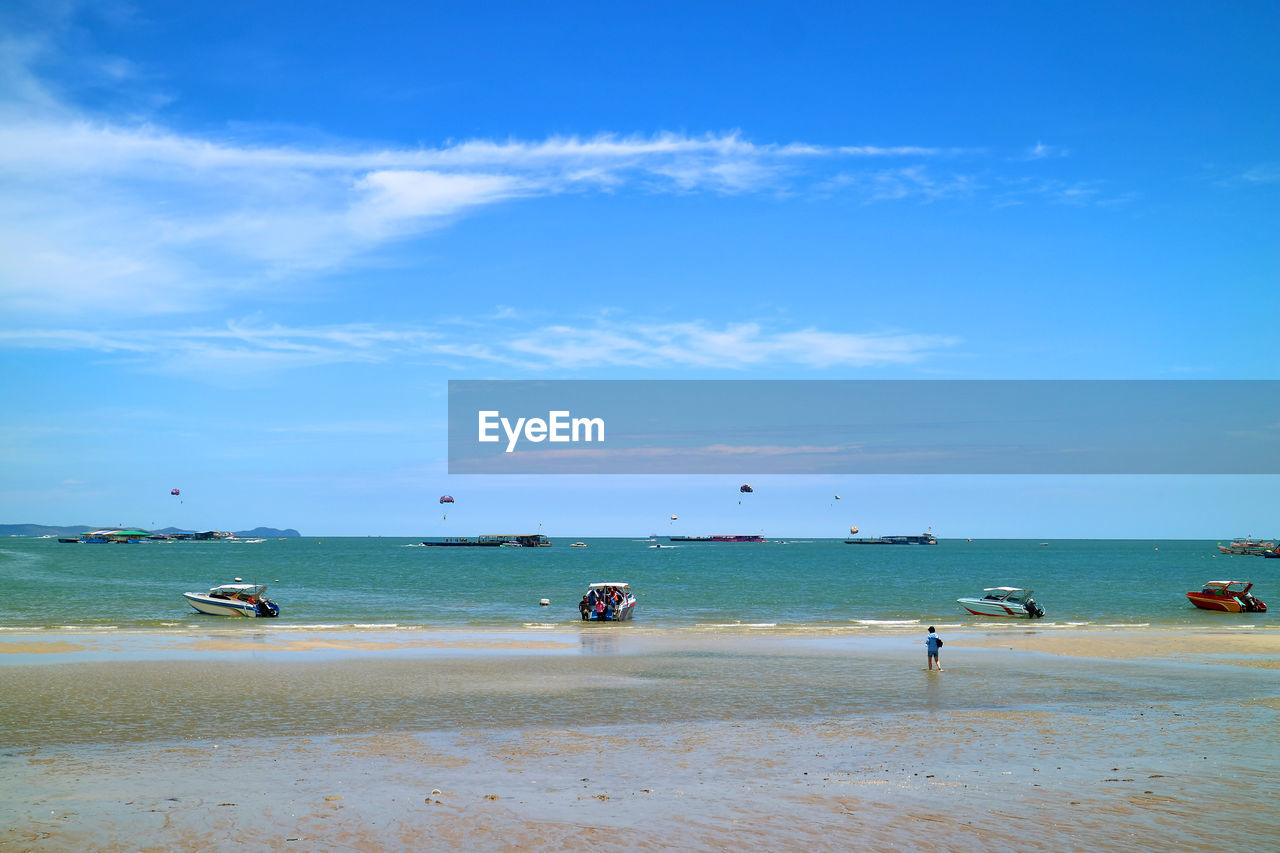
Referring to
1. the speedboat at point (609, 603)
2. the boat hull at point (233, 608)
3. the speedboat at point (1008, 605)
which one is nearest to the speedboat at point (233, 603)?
the boat hull at point (233, 608)

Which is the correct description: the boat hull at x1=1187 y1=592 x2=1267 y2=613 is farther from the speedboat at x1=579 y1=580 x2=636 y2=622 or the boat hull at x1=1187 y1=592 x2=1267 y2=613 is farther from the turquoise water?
the speedboat at x1=579 y1=580 x2=636 y2=622

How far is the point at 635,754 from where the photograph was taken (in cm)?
2116

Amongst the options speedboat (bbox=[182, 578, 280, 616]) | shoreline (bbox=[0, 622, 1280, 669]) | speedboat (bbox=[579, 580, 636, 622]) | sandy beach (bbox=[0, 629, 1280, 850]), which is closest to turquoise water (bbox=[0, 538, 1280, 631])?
speedboat (bbox=[182, 578, 280, 616])

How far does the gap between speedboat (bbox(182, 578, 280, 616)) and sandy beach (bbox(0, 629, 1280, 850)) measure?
2498cm

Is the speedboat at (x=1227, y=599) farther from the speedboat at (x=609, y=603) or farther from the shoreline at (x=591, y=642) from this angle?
the speedboat at (x=609, y=603)

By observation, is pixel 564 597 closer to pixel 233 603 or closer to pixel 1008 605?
pixel 233 603

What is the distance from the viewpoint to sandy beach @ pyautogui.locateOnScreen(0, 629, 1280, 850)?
1535cm

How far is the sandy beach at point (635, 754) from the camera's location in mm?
15352

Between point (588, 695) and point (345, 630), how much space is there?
29.7 metres

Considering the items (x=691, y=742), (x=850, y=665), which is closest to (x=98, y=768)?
(x=691, y=742)

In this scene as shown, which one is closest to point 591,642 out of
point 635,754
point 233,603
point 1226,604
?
point 635,754

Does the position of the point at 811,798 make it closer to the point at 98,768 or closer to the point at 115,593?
the point at 98,768

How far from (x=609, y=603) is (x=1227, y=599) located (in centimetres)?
4899

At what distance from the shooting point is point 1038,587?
4422 inches
